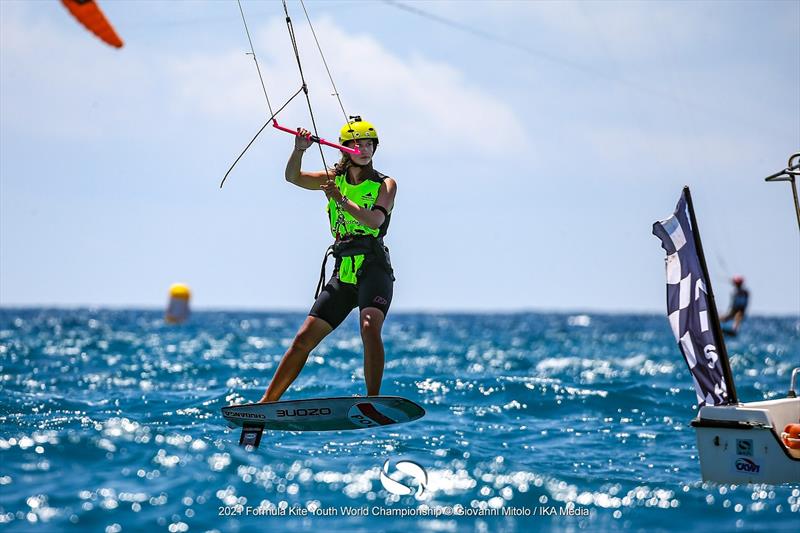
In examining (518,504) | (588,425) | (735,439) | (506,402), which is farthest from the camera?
(506,402)

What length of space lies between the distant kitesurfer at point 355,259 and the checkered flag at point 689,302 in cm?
238

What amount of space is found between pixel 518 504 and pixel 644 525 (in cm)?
89

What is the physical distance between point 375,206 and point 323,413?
1.91 metres

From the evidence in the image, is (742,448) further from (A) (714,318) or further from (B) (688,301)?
(B) (688,301)

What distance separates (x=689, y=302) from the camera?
26.5ft

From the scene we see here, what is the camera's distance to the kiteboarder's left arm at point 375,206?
787 centimetres

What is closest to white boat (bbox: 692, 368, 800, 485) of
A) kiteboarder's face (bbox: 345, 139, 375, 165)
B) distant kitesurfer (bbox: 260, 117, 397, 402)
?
distant kitesurfer (bbox: 260, 117, 397, 402)

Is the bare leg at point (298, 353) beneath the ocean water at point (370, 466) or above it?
above

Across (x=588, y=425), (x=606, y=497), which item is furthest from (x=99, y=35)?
(x=588, y=425)

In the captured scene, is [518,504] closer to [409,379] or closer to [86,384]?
[409,379]

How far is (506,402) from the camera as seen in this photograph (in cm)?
1270

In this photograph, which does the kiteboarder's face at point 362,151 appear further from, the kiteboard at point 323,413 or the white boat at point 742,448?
the white boat at point 742,448

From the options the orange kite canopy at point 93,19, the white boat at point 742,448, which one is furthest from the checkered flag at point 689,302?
the orange kite canopy at point 93,19

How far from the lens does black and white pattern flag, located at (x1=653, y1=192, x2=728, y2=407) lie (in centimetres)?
795
